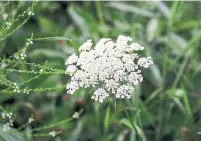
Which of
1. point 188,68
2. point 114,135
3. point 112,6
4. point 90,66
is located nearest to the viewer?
point 90,66

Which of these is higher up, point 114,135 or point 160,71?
point 160,71

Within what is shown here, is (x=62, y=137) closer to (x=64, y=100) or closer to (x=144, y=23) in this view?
(x=64, y=100)

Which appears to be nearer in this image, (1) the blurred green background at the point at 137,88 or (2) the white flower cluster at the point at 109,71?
(2) the white flower cluster at the point at 109,71

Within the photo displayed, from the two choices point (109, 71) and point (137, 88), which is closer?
point (109, 71)

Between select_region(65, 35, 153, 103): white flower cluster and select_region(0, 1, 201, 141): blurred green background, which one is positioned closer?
select_region(65, 35, 153, 103): white flower cluster

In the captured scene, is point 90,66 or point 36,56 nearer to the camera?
point 90,66

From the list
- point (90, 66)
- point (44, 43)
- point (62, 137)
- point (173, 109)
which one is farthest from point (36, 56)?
point (90, 66)

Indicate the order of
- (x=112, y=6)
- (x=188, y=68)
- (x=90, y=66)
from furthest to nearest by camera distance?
(x=112, y=6) < (x=188, y=68) < (x=90, y=66)

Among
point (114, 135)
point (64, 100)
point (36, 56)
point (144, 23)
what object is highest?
point (144, 23)
